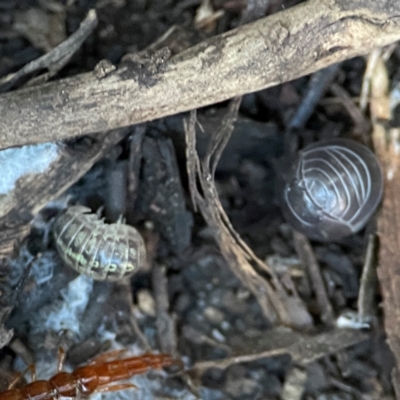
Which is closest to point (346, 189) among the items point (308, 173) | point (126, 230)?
point (308, 173)

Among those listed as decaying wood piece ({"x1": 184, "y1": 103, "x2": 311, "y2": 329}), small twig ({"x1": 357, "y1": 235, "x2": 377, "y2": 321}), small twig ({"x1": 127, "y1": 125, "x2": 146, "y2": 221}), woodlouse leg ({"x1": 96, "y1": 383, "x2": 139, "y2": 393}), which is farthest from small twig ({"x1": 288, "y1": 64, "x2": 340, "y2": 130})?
woodlouse leg ({"x1": 96, "y1": 383, "x2": 139, "y2": 393})

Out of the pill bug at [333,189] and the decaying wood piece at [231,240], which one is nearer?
the decaying wood piece at [231,240]

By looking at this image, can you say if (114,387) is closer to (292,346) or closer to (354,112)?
(292,346)

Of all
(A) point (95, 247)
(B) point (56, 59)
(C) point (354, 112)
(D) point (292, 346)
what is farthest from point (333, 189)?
(B) point (56, 59)

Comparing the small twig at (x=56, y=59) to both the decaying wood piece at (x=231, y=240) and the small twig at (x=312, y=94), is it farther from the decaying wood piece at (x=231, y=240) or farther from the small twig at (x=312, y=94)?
the small twig at (x=312, y=94)

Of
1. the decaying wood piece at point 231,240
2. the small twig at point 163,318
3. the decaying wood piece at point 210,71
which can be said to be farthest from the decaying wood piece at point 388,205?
the small twig at point 163,318
